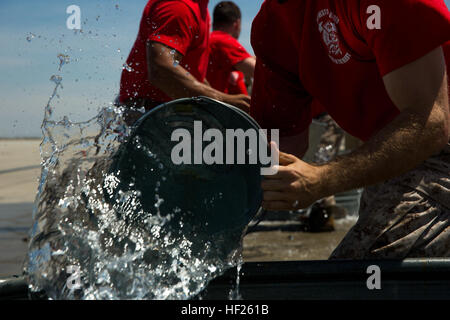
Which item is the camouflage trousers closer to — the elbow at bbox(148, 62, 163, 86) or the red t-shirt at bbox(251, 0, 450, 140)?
the red t-shirt at bbox(251, 0, 450, 140)

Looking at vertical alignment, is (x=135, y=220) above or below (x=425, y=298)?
above

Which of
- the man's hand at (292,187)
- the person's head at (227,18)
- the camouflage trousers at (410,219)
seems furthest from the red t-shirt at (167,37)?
the man's hand at (292,187)

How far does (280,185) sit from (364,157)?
0.70 ft

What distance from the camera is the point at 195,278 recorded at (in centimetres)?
138

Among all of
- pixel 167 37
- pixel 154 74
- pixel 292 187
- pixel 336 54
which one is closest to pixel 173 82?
pixel 154 74

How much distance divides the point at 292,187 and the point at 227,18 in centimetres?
375

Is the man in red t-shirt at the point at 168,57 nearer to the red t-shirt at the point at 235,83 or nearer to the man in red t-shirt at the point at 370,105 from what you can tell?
the man in red t-shirt at the point at 370,105

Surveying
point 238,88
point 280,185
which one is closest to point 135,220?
point 280,185

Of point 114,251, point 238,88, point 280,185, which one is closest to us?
point 280,185

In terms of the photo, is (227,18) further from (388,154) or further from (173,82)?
(388,154)

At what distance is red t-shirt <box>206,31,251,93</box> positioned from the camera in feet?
14.9

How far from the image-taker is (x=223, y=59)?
4.58m

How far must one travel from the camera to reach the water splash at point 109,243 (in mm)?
1376

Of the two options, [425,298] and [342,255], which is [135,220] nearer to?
[342,255]
